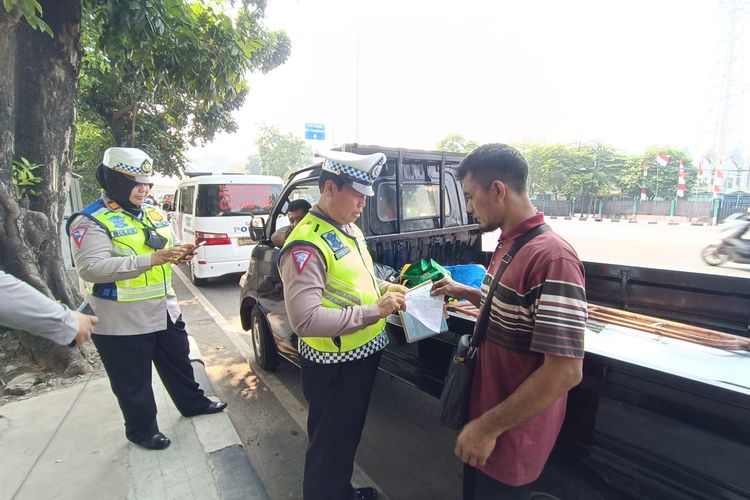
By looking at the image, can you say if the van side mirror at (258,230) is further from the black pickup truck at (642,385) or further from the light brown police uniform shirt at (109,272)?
the light brown police uniform shirt at (109,272)

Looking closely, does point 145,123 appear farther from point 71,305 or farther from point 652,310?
point 652,310

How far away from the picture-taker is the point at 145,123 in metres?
11.0

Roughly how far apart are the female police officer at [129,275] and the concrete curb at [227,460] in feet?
0.93

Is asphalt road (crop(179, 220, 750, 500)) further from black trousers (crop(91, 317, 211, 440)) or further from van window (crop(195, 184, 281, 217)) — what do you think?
van window (crop(195, 184, 281, 217))

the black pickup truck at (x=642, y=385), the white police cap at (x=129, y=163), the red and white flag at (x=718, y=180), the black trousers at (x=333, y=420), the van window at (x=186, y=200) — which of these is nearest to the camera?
the black pickup truck at (x=642, y=385)

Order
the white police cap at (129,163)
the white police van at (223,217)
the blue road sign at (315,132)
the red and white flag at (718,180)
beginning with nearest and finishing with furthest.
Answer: the white police cap at (129,163) < the white police van at (223,217) < the blue road sign at (315,132) < the red and white flag at (718,180)

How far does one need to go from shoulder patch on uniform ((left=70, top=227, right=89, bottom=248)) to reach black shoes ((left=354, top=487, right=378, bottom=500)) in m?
2.08

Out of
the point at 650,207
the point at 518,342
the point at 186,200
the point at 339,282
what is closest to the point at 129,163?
the point at 339,282

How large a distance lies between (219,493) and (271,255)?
1.80 m

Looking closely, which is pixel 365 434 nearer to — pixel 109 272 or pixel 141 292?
pixel 141 292

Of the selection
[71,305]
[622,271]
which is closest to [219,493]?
[71,305]

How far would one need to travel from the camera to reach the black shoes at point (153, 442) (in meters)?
2.53

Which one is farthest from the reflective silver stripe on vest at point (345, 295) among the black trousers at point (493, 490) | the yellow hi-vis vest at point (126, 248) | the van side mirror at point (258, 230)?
the van side mirror at point (258, 230)

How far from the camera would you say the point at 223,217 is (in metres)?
7.40
